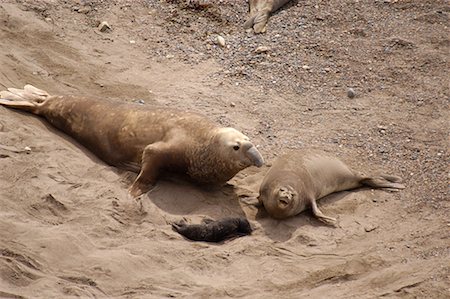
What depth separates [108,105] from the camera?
775 cm

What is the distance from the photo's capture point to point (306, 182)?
734 centimetres

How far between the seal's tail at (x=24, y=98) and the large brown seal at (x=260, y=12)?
337 cm

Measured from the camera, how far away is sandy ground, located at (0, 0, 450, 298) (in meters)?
5.73

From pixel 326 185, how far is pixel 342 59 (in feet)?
9.29

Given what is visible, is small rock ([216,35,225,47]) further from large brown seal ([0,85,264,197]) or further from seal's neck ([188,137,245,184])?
seal's neck ([188,137,245,184])

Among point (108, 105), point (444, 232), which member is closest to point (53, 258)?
point (108, 105)

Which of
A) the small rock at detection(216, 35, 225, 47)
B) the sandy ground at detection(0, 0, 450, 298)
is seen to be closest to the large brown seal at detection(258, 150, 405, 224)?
the sandy ground at detection(0, 0, 450, 298)

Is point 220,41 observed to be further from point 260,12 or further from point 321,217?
point 321,217

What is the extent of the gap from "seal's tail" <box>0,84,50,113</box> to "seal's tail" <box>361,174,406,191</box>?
321 centimetres

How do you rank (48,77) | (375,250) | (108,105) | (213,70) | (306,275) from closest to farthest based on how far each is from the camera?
(306,275) → (375,250) → (108,105) → (48,77) → (213,70)

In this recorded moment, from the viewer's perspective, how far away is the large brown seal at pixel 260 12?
10.4 m

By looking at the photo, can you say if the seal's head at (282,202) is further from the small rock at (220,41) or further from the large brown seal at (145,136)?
the small rock at (220,41)

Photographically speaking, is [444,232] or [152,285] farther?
[444,232]

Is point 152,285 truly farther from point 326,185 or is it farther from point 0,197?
point 326,185
